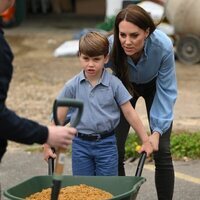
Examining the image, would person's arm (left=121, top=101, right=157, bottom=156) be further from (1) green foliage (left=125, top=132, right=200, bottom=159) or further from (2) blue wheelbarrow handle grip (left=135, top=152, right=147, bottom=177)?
(1) green foliage (left=125, top=132, right=200, bottom=159)

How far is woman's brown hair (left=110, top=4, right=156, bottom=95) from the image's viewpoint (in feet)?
13.2

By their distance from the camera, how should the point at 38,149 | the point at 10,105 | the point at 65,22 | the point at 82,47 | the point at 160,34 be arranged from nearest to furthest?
the point at 82,47 → the point at 160,34 → the point at 38,149 → the point at 10,105 → the point at 65,22

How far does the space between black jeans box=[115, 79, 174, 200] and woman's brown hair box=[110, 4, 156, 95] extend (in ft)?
0.49

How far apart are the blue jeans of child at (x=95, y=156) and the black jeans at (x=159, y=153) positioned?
37 cm

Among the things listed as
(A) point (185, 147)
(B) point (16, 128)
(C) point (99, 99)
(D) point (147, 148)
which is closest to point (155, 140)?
(D) point (147, 148)

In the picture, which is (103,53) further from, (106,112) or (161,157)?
(161,157)

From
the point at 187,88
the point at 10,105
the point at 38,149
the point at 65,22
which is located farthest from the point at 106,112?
the point at 65,22

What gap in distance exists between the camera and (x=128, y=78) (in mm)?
4363

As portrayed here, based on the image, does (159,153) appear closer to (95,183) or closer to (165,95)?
(165,95)

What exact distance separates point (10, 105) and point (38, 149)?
5.89ft

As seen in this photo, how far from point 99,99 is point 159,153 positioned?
66 cm

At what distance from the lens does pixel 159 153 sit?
448 centimetres

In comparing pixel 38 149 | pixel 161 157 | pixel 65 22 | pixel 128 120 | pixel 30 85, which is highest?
pixel 128 120

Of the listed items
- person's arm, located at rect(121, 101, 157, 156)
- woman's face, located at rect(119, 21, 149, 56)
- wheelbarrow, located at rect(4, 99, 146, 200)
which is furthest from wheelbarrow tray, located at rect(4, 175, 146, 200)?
woman's face, located at rect(119, 21, 149, 56)
